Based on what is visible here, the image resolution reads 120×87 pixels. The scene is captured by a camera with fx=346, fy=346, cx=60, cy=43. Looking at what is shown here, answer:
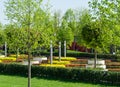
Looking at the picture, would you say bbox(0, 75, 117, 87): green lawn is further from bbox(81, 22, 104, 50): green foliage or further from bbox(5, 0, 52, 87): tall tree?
bbox(81, 22, 104, 50): green foliage

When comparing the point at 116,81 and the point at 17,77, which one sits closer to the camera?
the point at 116,81

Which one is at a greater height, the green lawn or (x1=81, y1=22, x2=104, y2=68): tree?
(x1=81, y1=22, x2=104, y2=68): tree

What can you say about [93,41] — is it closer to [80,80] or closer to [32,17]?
[80,80]

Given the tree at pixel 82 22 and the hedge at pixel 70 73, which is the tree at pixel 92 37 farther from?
the hedge at pixel 70 73

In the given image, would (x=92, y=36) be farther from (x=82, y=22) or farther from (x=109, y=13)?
(x=82, y=22)

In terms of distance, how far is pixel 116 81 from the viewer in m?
17.7

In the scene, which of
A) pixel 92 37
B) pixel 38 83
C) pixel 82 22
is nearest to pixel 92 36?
pixel 92 37

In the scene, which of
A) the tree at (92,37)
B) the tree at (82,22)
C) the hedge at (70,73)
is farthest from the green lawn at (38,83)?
the tree at (92,37)

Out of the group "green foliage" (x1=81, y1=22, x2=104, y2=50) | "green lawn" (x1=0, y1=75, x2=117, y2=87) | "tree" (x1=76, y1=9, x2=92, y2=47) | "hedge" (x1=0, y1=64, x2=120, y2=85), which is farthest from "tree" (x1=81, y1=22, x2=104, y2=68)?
"green lawn" (x1=0, y1=75, x2=117, y2=87)

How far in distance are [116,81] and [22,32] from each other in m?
6.73

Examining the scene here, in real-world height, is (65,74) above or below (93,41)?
below

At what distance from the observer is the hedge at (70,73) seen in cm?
1777

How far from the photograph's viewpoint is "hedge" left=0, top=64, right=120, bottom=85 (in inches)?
699

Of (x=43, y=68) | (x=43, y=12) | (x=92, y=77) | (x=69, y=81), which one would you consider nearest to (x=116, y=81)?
(x=92, y=77)
